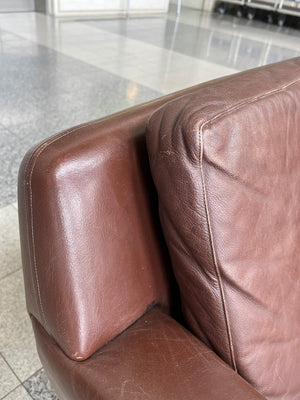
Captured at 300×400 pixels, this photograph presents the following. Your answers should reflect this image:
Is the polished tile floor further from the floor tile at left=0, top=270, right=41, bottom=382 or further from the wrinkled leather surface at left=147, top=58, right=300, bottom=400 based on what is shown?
the wrinkled leather surface at left=147, top=58, right=300, bottom=400

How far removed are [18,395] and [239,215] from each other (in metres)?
0.83

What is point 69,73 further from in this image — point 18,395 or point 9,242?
point 18,395

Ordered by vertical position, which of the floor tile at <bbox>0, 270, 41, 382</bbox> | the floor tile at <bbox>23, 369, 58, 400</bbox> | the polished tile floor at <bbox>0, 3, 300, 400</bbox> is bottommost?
the polished tile floor at <bbox>0, 3, 300, 400</bbox>

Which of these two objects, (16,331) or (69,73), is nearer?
(16,331)

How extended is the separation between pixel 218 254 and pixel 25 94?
2.86 meters

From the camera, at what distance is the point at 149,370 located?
0.52 meters

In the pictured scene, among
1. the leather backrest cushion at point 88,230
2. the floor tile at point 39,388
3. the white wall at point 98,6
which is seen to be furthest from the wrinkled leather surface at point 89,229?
the white wall at point 98,6

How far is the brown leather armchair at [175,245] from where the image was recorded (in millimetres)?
491

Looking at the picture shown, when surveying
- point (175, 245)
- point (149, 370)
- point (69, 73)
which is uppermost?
point (175, 245)

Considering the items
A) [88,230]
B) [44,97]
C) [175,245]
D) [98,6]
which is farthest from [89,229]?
[98,6]

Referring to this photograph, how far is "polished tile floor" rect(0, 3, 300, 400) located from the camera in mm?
1146

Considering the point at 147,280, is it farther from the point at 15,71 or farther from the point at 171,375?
the point at 15,71

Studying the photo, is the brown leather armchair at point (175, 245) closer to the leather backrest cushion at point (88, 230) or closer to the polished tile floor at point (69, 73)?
the leather backrest cushion at point (88, 230)

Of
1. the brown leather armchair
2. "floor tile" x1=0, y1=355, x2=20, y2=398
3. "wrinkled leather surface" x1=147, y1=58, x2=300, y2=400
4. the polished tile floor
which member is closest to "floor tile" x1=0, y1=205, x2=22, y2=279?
the polished tile floor
